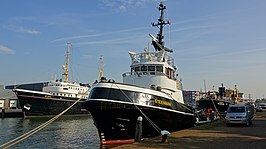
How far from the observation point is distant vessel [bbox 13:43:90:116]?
45875 mm

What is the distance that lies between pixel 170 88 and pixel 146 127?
5.28m

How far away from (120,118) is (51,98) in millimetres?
37143

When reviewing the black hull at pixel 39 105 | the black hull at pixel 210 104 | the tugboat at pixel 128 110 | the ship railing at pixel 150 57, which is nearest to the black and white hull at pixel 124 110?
the tugboat at pixel 128 110

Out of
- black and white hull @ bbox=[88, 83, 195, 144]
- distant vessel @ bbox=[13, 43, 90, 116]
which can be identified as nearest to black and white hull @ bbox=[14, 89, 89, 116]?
distant vessel @ bbox=[13, 43, 90, 116]

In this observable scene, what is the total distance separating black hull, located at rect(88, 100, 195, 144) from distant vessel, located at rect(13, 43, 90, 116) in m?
25.1

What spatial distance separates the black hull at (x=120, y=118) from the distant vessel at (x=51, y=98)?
987 inches

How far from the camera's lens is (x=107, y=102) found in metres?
14.4

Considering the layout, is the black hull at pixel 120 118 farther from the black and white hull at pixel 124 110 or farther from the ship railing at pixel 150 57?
the ship railing at pixel 150 57

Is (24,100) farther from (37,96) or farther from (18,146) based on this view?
(18,146)

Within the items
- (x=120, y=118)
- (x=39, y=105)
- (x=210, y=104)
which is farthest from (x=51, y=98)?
(x=120, y=118)

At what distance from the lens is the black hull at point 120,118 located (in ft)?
47.3

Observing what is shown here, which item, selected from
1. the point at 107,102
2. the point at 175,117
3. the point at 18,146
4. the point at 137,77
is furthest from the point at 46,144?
the point at 175,117

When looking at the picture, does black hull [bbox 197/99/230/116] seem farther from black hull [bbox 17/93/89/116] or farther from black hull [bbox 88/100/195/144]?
black hull [bbox 88/100/195/144]

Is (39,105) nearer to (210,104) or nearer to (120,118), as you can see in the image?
(210,104)
